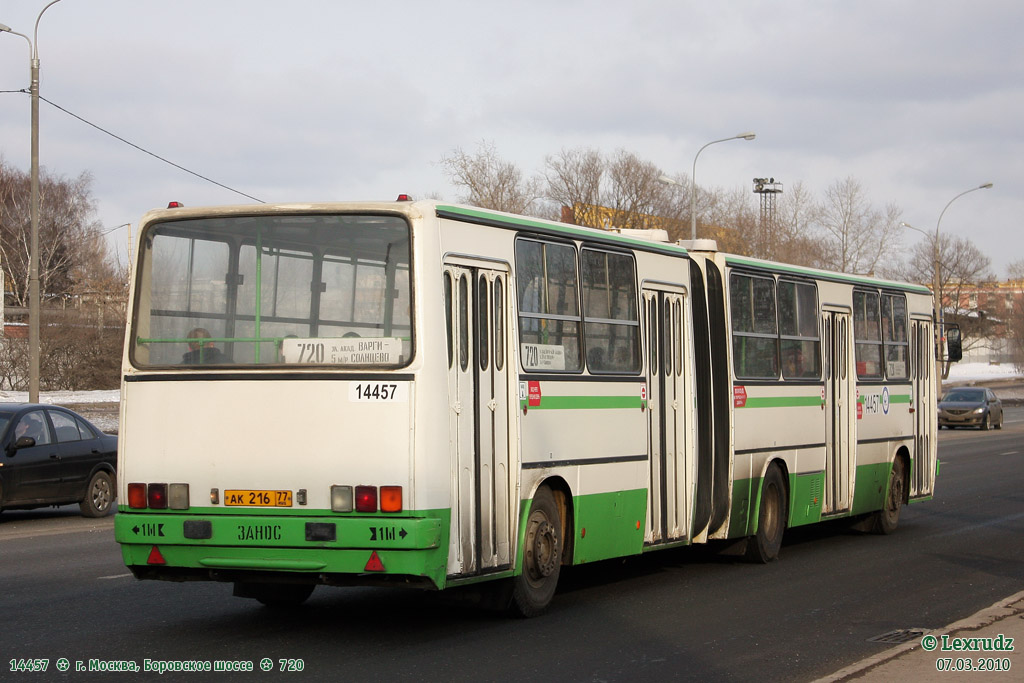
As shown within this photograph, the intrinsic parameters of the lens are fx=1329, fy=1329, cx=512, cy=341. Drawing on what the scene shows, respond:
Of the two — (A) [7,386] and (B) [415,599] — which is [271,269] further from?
(A) [7,386]

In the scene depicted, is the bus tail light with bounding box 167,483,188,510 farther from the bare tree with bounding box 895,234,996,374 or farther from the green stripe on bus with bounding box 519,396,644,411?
the bare tree with bounding box 895,234,996,374

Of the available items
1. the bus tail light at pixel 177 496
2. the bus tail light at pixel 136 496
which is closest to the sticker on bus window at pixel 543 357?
the bus tail light at pixel 177 496

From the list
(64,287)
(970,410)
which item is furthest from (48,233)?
(970,410)

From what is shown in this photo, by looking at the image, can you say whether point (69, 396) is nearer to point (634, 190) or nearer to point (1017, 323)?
point (634, 190)

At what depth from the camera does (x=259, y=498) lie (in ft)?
28.5

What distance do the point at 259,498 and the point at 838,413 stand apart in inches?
339

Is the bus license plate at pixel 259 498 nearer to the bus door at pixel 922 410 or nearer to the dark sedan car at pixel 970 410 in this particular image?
the bus door at pixel 922 410

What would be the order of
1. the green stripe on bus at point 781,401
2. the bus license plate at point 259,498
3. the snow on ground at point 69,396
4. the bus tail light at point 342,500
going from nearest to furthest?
1. the bus tail light at point 342,500
2. the bus license plate at point 259,498
3. the green stripe on bus at point 781,401
4. the snow on ground at point 69,396

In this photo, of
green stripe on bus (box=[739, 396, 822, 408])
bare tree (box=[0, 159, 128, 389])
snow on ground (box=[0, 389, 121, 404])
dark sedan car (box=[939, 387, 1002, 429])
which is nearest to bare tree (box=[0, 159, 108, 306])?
bare tree (box=[0, 159, 128, 389])

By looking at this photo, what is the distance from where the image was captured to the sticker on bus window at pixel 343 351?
8664 millimetres

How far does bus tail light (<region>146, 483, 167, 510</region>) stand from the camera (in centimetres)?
891

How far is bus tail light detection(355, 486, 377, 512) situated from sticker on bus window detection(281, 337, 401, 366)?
82 centimetres

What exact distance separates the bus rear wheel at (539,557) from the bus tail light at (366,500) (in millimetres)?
1618

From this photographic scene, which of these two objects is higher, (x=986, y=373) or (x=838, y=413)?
(x=986, y=373)
